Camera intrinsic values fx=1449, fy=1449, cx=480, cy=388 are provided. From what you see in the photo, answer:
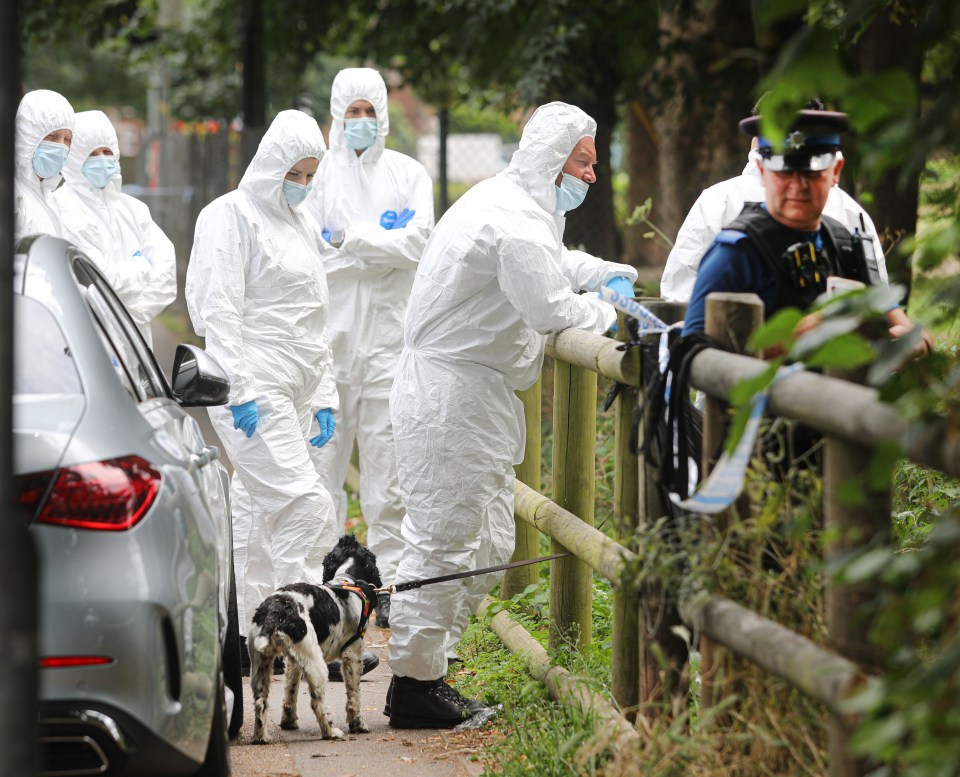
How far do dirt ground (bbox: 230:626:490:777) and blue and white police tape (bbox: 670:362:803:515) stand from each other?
6.44 feet

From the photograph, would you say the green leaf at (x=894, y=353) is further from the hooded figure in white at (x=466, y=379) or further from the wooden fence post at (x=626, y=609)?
the hooded figure in white at (x=466, y=379)

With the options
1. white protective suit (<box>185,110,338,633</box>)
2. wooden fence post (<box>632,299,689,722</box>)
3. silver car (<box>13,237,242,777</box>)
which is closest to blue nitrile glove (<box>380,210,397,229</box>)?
white protective suit (<box>185,110,338,633</box>)

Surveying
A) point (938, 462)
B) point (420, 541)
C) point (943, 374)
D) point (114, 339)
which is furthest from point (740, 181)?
point (938, 462)

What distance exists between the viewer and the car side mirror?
480 centimetres

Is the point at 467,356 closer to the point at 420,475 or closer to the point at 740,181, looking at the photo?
the point at 420,475

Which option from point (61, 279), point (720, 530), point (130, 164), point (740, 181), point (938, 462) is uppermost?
point (130, 164)

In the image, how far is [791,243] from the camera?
4398mm

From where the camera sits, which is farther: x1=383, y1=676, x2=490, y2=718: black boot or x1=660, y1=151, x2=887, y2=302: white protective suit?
x1=660, y1=151, x2=887, y2=302: white protective suit

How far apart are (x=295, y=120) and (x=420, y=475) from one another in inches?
78.8

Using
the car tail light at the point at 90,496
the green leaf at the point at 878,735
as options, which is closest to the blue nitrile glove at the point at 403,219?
the car tail light at the point at 90,496

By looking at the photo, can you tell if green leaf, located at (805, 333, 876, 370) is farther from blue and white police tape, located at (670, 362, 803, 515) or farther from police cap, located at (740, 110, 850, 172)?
police cap, located at (740, 110, 850, 172)

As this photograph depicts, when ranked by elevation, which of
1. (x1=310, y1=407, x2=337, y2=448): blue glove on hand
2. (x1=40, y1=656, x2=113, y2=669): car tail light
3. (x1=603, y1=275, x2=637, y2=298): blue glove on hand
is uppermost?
(x1=603, y1=275, x2=637, y2=298): blue glove on hand

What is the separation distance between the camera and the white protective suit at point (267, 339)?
636cm

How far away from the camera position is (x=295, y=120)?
6.59 metres
